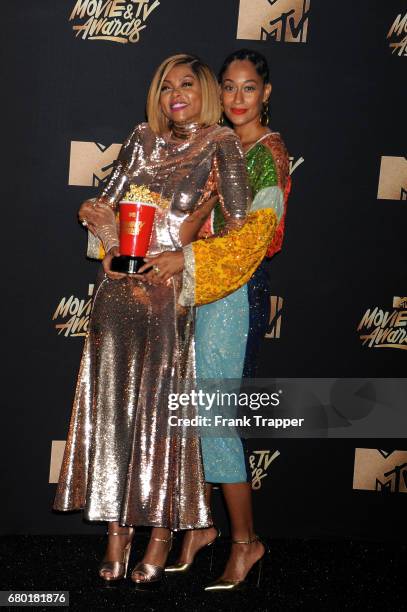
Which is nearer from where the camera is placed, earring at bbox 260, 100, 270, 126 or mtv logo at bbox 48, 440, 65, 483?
earring at bbox 260, 100, 270, 126

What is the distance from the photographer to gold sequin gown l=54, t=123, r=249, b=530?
2.61m

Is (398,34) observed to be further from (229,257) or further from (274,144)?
(229,257)

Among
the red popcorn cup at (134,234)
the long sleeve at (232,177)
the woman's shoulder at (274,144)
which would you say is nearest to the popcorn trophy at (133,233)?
the red popcorn cup at (134,234)

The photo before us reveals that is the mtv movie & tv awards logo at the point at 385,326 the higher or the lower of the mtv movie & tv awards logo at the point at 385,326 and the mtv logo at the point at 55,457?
the higher

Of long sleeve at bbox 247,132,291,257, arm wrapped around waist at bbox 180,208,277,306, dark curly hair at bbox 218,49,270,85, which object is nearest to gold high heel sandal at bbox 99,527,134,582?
arm wrapped around waist at bbox 180,208,277,306

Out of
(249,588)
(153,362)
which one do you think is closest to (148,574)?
(249,588)

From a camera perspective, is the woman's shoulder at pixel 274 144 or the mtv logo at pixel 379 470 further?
the mtv logo at pixel 379 470

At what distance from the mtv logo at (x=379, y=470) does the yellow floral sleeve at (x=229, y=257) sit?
3.70ft

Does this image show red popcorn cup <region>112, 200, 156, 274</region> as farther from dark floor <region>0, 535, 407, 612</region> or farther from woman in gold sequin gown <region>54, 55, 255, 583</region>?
dark floor <region>0, 535, 407, 612</region>

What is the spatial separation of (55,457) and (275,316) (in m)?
1.01

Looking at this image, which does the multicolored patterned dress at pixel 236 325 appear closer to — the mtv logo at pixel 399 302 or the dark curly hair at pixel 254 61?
the dark curly hair at pixel 254 61

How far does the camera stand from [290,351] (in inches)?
128

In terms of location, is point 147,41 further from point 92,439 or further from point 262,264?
point 92,439

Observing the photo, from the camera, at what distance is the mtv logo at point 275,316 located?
3223 mm
